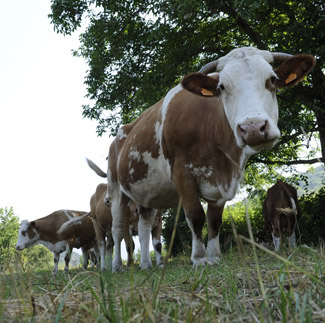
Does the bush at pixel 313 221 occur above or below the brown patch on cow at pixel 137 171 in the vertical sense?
below

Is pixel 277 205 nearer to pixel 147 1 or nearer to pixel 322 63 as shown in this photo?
pixel 322 63

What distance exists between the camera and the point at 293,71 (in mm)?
4648

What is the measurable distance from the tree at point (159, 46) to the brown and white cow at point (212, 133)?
6.45 m

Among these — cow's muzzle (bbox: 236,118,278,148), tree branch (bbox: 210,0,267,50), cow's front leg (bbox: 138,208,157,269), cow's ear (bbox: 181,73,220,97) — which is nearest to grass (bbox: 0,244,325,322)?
cow's muzzle (bbox: 236,118,278,148)

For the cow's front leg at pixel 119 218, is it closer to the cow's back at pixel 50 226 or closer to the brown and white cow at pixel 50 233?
the brown and white cow at pixel 50 233

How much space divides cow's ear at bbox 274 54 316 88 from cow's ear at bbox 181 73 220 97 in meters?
0.67

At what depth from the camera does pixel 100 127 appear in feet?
51.2

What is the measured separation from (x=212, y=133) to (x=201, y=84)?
0.57m

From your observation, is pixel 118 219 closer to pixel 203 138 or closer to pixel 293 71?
pixel 203 138

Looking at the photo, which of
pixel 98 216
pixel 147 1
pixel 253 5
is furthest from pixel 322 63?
pixel 98 216

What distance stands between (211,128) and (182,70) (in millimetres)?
7987

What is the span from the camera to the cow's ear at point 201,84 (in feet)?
15.2

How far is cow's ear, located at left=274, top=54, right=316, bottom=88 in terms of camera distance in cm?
459

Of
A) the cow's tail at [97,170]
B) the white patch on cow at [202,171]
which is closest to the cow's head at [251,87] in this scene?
the white patch on cow at [202,171]
